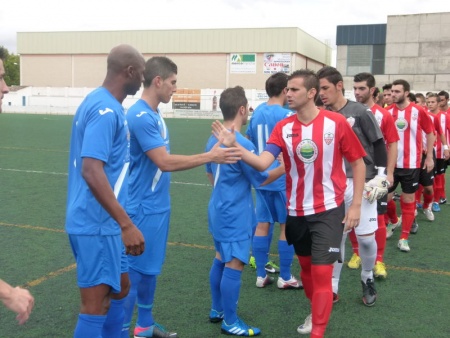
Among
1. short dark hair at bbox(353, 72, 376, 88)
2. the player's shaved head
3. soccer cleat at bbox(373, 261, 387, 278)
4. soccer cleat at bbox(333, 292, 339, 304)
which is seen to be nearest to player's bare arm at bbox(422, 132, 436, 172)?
short dark hair at bbox(353, 72, 376, 88)

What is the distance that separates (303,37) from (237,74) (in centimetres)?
717

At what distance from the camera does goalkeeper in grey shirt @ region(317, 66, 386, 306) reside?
15.4 feet

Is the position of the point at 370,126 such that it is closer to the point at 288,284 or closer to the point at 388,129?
the point at 388,129

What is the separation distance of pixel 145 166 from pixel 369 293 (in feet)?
7.71

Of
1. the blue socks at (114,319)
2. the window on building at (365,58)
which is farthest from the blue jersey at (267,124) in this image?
the window on building at (365,58)

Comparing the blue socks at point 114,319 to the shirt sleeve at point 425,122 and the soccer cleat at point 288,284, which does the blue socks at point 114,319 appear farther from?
the shirt sleeve at point 425,122

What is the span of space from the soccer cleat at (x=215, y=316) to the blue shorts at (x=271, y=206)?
1307 mm

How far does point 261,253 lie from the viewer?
17.4 feet

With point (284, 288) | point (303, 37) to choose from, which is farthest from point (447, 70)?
point (284, 288)

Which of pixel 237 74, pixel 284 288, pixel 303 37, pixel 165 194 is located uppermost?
pixel 303 37

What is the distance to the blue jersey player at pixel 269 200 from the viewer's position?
522cm

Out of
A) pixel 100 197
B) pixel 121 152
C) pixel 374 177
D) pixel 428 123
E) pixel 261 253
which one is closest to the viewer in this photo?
pixel 100 197

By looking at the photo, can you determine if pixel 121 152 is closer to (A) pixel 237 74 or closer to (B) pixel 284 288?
(B) pixel 284 288

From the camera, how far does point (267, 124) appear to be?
5316 mm
